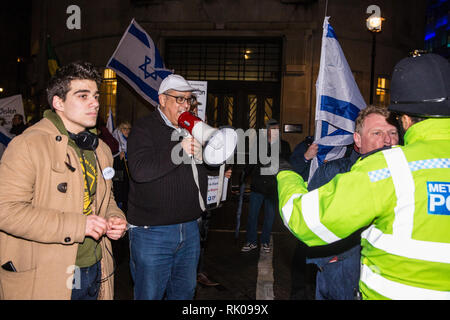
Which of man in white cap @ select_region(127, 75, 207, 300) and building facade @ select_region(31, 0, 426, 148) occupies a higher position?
building facade @ select_region(31, 0, 426, 148)

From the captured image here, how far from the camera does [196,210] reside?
101 inches

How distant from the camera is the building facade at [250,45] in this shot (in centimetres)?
1145

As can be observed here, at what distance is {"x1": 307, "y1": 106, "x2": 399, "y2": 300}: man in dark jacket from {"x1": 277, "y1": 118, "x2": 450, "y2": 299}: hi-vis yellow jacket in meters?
0.50

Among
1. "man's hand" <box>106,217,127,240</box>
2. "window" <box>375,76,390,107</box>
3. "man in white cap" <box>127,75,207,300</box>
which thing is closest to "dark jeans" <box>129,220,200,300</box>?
"man in white cap" <box>127,75,207,300</box>

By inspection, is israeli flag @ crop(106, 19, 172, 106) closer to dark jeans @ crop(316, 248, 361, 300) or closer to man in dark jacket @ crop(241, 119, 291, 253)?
man in dark jacket @ crop(241, 119, 291, 253)

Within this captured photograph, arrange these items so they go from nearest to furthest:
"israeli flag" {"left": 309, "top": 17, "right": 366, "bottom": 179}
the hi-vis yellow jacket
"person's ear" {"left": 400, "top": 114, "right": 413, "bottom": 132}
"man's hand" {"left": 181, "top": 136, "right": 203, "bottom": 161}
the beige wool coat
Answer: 1. the hi-vis yellow jacket
2. "person's ear" {"left": 400, "top": 114, "right": 413, "bottom": 132}
3. the beige wool coat
4. "man's hand" {"left": 181, "top": 136, "right": 203, "bottom": 161}
5. "israeli flag" {"left": 309, "top": 17, "right": 366, "bottom": 179}

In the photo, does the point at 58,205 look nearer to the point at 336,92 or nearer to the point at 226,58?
the point at 336,92

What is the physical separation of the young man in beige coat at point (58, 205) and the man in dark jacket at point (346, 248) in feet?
4.41

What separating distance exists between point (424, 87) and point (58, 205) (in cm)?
195

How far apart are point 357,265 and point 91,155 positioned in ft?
6.16

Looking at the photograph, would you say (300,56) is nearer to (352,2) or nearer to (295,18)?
(295,18)

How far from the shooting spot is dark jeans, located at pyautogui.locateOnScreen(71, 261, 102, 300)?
1962 mm

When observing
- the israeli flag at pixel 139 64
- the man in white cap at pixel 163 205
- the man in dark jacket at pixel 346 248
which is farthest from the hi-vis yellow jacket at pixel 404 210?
the israeli flag at pixel 139 64

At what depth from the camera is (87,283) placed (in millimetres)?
2020
